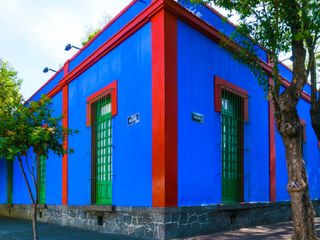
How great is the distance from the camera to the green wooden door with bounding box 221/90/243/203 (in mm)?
10500

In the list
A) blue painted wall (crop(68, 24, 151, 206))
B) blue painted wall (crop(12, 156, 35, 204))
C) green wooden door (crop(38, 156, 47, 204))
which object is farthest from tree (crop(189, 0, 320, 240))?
blue painted wall (crop(12, 156, 35, 204))

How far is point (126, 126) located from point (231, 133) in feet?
A: 9.19

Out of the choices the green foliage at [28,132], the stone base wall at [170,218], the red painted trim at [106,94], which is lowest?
the stone base wall at [170,218]

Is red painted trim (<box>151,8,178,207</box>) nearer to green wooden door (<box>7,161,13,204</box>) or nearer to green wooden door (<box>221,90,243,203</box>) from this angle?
green wooden door (<box>221,90,243,203</box>)

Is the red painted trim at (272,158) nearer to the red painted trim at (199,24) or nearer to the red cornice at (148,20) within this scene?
the red cornice at (148,20)

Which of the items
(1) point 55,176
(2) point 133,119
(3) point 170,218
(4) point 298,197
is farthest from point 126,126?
(1) point 55,176

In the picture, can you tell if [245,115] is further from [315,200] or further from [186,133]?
[315,200]

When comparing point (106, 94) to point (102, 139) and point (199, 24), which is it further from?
point (199, 24)

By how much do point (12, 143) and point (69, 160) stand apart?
6304 mm

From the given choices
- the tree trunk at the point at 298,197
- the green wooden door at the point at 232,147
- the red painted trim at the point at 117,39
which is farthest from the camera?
the green wooden door at the point at 232,147

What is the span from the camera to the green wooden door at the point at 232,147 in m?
10.5

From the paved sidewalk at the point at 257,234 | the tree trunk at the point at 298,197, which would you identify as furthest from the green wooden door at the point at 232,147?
the tree trunk at the point at 298,197

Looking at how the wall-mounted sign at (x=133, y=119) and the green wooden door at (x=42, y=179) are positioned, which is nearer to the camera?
the wall-mounted sign at (x=133, y=119)

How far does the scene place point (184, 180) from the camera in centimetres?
879
